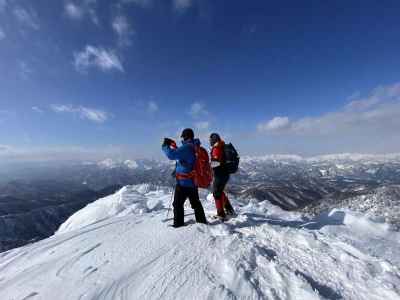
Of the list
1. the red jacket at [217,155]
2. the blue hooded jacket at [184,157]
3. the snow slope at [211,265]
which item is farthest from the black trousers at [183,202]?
the red jacket at [217,155]

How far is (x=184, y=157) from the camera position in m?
6.90

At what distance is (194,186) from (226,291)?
3828 mm

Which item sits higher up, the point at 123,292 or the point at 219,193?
the point at 219,193

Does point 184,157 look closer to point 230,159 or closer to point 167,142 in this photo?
point 167,142

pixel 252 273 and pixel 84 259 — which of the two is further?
pixel 84 259

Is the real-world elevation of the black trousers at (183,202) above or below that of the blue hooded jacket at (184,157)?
below

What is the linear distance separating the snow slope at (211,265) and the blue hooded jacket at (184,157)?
1430mm

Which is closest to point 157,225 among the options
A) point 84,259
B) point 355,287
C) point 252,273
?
point 84,259

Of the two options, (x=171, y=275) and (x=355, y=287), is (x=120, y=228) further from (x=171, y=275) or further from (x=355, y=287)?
(x=355, y=287)

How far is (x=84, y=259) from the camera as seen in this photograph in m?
5.23

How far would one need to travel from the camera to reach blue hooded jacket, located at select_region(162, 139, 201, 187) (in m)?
6.78

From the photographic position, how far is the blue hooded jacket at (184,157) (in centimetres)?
678

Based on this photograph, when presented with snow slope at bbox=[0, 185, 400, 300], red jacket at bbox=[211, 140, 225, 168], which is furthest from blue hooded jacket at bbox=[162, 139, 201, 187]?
snow slope at bbox=[0, 185, 400, 300]

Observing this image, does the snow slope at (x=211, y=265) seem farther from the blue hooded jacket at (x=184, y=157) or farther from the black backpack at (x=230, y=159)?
the black backpack at (x=230, y=159)
